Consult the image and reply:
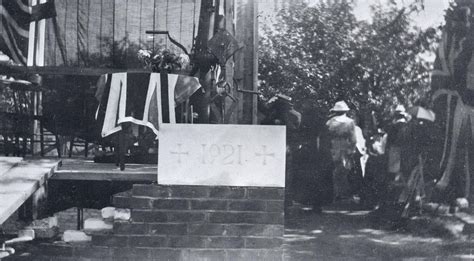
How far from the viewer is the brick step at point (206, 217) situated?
4.49 m

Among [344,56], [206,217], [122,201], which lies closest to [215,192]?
[206,217]

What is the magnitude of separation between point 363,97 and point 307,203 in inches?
55.1

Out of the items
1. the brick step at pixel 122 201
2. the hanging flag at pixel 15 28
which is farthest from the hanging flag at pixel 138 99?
the hanging flag at pixel 15 28

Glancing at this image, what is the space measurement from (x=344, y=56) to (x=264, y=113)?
1.37 m

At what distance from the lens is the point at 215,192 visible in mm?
4516

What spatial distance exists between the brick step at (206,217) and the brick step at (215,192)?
0.39 ft

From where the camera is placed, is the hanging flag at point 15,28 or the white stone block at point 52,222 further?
the hanging flag at point 15,28

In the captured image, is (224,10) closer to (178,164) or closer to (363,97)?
(363,97)

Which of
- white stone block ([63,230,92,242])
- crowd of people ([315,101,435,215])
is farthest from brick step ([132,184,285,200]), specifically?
crowd of people ([315,101,435,215])

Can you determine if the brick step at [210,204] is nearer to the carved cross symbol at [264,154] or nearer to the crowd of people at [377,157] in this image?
the carved cross symbol at [264,154]

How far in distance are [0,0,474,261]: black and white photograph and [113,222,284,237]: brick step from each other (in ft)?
0.54

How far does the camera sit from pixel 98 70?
6.89m

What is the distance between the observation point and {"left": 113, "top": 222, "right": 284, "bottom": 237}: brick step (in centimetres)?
448

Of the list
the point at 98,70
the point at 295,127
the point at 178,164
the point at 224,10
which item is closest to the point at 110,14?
the point at 98,70
